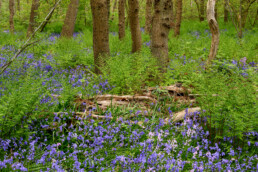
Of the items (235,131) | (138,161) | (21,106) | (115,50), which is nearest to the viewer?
(138,161)

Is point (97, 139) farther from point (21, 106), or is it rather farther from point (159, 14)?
point (159, 14)

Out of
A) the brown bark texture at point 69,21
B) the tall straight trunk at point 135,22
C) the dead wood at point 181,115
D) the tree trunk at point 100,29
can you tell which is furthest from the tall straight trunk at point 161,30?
the brown bark texture at point 69,21

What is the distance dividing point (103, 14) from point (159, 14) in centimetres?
131

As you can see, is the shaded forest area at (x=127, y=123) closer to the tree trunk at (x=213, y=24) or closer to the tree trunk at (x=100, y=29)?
the tree trunk at (x=100, y=29)

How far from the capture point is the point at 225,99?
316 cm

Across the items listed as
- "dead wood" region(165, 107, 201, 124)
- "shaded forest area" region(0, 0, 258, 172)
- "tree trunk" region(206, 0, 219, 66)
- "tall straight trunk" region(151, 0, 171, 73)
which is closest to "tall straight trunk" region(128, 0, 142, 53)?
"tall straight trunk" region(151, 0, 171, 73)

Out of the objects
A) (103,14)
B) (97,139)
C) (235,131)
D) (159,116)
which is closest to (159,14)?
(103,14)

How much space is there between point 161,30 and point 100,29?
1462 millimetres

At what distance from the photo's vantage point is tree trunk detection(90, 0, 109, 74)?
5.44 m

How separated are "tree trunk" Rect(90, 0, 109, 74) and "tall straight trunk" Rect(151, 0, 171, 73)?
117cm

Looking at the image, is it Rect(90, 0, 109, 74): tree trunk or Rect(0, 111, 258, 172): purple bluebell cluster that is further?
Rect(90, 0, 109, 74): tree trunk

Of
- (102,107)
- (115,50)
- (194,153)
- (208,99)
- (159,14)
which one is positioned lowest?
(194,153)

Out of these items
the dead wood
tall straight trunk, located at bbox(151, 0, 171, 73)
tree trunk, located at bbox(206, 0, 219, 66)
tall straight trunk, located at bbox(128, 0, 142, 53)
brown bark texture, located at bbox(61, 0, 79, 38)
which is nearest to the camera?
the dead wood

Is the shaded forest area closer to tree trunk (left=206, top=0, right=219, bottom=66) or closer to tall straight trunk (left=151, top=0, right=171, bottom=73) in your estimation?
tall straight trunk (left=151, top=0, right=171, bottom=73)
